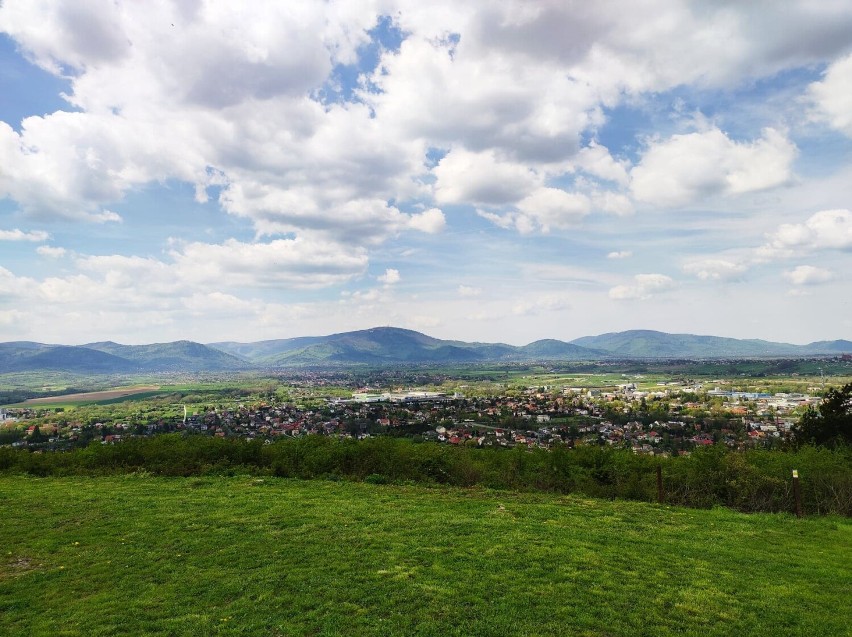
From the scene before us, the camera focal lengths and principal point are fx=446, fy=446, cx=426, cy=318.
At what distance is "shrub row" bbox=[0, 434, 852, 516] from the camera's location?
567 inches

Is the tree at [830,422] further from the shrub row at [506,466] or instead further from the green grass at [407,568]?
the green grass at [407,568]

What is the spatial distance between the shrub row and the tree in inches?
283

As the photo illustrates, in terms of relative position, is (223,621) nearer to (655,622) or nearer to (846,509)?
(655,622)

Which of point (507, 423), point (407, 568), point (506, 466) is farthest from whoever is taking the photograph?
point (507, 423)

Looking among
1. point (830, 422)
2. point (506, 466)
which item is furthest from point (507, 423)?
point (506, 466)

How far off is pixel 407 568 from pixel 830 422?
26.5 metres

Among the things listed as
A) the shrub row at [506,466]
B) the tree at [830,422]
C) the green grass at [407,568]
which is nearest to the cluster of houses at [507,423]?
the tree at [830,422]

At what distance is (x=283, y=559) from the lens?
847 centimetres

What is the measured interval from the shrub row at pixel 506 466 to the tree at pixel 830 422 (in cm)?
719

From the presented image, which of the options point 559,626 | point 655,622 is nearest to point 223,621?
point 559,626

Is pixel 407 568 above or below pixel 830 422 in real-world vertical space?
above

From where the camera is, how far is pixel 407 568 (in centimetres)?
805

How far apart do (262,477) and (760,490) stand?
17118 millimetres

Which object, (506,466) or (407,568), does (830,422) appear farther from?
(407,568)
